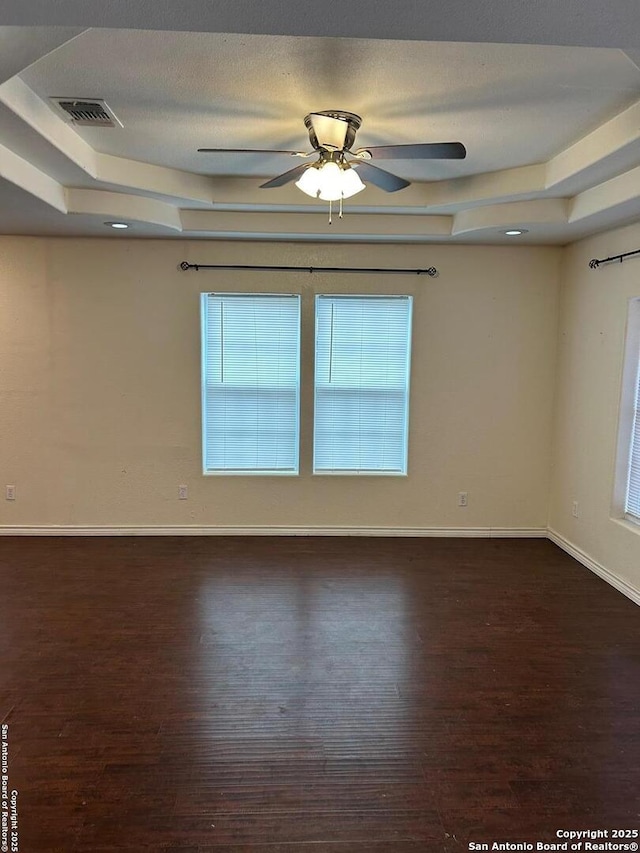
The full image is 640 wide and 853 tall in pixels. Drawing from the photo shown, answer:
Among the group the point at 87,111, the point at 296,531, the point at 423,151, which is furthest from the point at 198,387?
the point at 423,151

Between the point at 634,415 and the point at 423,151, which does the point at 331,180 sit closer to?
the point at 423,151

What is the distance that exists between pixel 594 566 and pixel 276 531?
2552mm

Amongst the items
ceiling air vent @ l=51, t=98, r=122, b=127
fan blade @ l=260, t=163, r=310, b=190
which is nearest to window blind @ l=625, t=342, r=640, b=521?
fan blade @ l=260, t=163, r=310, b=190

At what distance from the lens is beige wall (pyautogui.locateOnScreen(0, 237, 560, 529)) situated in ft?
13.7

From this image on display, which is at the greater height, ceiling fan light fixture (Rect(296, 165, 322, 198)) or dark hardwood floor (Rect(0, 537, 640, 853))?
ceiling fan light fixture (Rect(296, 165, 322, 198))

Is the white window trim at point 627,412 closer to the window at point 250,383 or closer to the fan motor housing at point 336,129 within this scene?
the fan motor housing at point 336,129

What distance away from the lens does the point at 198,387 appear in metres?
4.31

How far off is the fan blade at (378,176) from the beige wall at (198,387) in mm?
1670

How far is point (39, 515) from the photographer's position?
4340mm

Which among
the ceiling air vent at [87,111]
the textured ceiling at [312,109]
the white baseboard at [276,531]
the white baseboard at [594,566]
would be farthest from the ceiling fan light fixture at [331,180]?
the white baseboard at [594,566]

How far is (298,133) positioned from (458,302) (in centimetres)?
216

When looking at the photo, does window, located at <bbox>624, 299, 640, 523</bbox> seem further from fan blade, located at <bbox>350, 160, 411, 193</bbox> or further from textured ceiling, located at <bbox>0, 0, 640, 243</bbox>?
fan blade, located at <bbox>350, 160, 411, 193</bbox>

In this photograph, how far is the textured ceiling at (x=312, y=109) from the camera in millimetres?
1452

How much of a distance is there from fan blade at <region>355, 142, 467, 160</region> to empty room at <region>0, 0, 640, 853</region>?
0.09 ft
